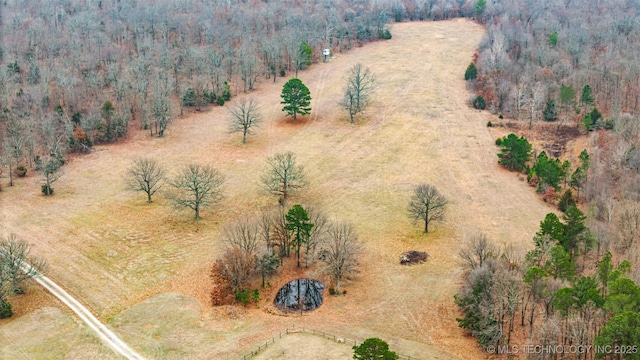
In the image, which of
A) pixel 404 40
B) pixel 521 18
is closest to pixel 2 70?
pixel 404 40

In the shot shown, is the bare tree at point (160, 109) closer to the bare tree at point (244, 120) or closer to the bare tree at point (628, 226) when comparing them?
the bare tree at point (244, 120)

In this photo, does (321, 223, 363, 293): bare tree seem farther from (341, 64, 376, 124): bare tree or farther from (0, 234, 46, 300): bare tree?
(341, 64, 376, 124): bare tree

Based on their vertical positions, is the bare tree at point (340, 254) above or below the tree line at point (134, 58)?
below

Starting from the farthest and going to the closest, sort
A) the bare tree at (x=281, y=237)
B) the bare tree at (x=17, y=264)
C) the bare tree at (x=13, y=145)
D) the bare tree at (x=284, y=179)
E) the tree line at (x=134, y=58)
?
the tree line at (x=134, y=58), the bare tree at (x=13, y=145), the bare tree at (x=284, y=179), the bare tree at (x=281, y=237), the bare tree at (x=17, y=264)

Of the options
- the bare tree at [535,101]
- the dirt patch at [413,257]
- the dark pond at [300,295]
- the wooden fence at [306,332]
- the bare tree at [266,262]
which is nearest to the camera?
the wooden fence at [306,332]

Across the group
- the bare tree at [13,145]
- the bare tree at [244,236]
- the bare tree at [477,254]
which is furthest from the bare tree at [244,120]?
the bare tree at [477,254]

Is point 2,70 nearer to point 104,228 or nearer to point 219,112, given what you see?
point 219,112
